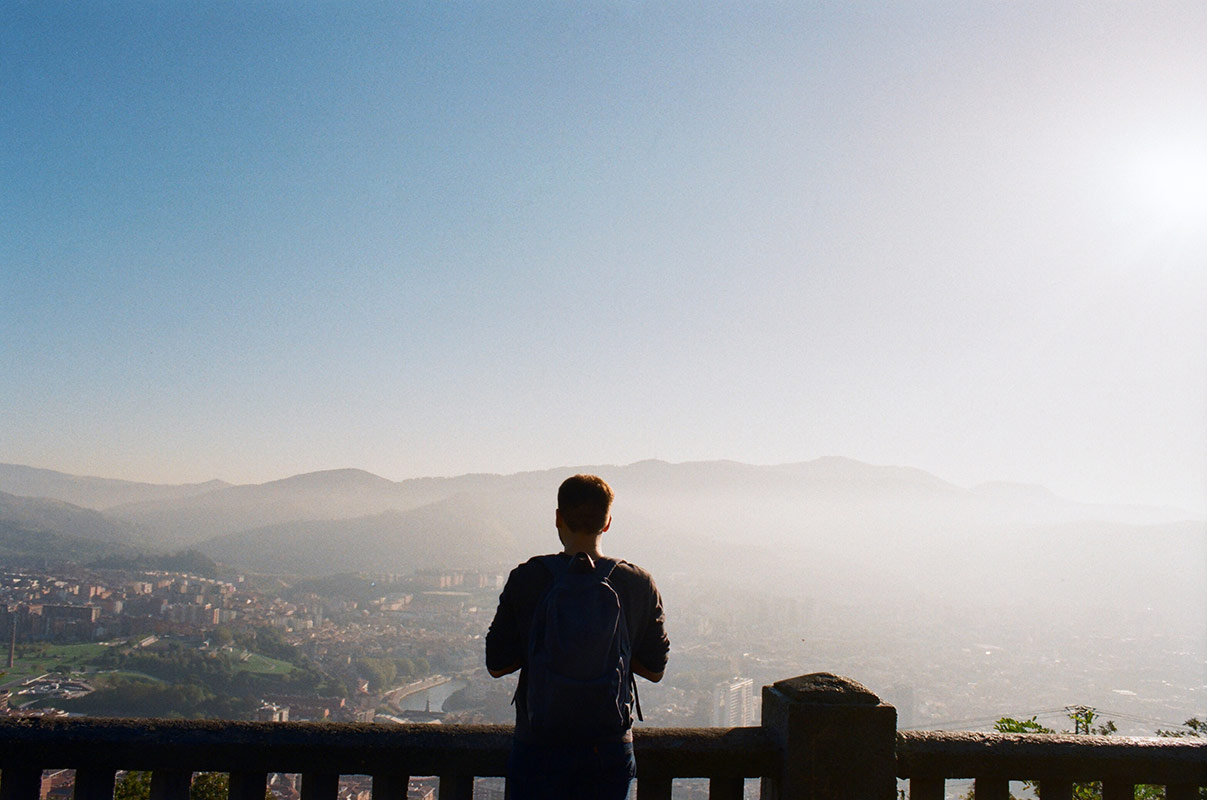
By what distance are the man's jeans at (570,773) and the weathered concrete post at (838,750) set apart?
0.78m

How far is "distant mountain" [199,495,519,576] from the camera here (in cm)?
6675

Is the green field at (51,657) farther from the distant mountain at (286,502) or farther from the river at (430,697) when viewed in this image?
the distant mountain at (286,502)

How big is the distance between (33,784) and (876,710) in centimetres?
316

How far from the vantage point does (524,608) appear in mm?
2412

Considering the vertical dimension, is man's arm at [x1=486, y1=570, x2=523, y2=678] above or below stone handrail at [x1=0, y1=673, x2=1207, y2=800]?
above

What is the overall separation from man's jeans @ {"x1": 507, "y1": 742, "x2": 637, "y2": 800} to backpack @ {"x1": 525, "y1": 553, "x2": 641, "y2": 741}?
5 cm

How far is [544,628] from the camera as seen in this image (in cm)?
233

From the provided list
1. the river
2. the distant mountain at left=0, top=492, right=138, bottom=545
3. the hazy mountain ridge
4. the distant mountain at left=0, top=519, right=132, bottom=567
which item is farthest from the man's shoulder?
Answer: the distant mountain at left=0, top=492, right=138, bottom=545

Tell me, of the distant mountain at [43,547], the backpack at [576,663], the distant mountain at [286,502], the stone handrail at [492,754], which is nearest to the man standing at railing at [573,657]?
the backpack at [576,663]

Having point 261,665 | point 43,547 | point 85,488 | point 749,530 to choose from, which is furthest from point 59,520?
Answer: point 749,530

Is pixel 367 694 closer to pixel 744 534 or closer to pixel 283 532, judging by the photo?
pixel 283 532

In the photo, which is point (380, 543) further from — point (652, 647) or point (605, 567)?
point (605, 567)

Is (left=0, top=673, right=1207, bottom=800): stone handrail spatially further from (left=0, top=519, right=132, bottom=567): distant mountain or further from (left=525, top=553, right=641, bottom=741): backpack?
(left=0, top=519, right=132, bottom=567): distant mountain

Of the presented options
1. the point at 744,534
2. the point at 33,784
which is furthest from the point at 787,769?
the point at 744,534
